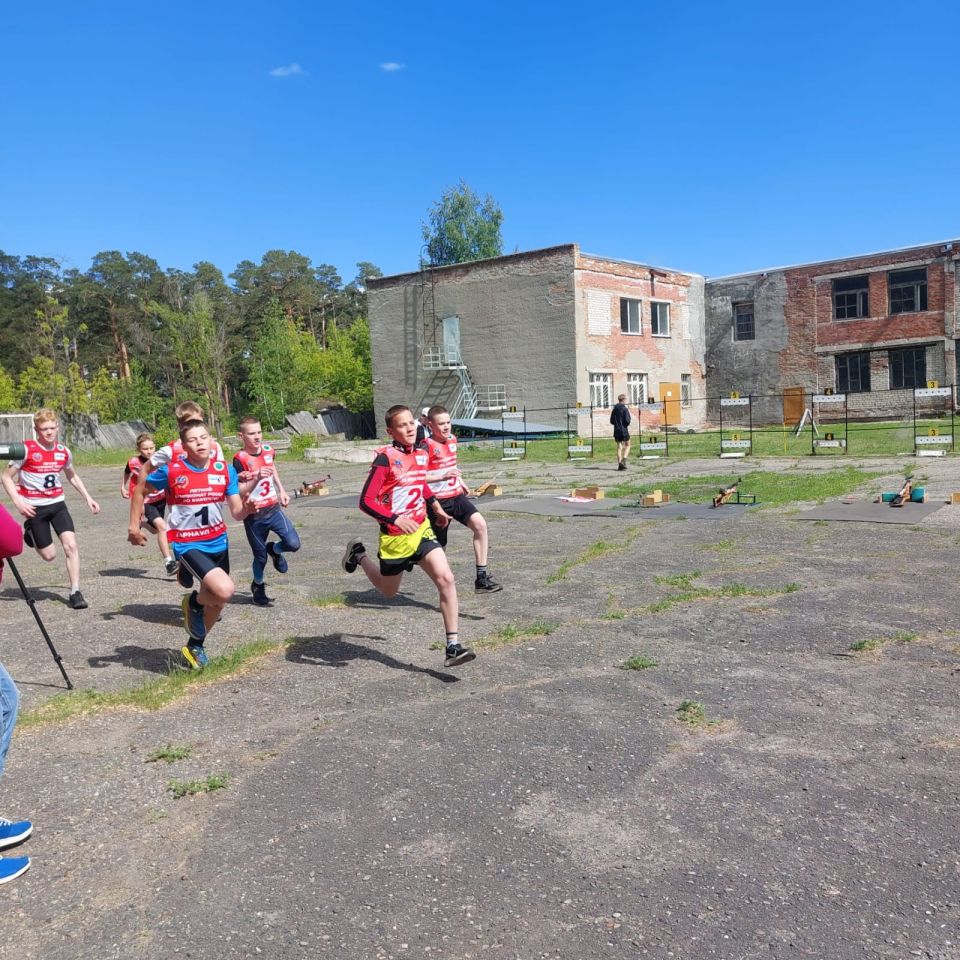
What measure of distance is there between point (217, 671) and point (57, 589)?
424 cm

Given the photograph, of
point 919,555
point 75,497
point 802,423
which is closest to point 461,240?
point 802,423

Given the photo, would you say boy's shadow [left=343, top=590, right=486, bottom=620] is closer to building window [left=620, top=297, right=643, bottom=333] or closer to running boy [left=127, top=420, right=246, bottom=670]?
running boy [left=127, top=420, right=246, bottom=670]

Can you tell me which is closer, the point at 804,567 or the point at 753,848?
the point at 753,848

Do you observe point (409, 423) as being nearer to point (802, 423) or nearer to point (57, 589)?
point (57, 589)

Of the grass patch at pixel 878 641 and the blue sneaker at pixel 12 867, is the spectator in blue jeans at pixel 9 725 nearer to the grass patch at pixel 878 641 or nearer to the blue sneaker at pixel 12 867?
the blue sneaker at pixel 12 867

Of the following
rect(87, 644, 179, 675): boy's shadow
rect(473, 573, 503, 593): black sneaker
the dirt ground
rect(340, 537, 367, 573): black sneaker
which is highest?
rect(340, 537, 367, 573): black sneaker

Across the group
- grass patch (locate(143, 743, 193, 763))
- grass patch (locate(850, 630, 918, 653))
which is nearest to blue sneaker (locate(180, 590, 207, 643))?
grass patch (locate(143, 743, 193, 763))

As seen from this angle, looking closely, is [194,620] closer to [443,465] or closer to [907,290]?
[443,465]

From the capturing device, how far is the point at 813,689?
18.1 ft

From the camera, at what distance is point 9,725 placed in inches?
144

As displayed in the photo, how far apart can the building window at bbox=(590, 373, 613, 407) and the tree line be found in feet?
67.7

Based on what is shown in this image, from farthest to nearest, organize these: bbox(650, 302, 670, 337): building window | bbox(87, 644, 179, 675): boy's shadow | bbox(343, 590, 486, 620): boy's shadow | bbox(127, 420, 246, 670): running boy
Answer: bbox(650, 302, 670, 337): building window, bbox(343, 590, 486, 620): boy's shadow, bbox(87, 644, 179, 675): boy's shadow, bbox(127, 420, 246, 670): running boy

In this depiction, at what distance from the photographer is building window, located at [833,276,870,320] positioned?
134 ft

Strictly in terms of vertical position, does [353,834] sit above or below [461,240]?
below
